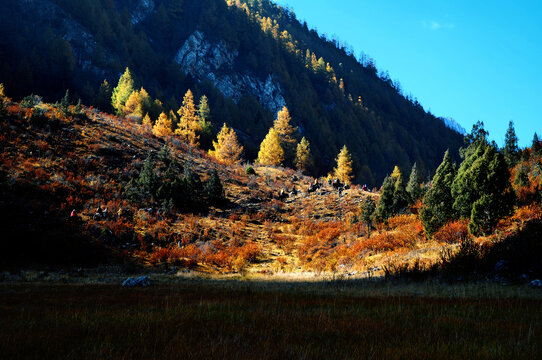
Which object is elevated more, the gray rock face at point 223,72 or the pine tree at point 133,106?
the gray rock face at point 223,72

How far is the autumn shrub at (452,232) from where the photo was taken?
55.0 ft

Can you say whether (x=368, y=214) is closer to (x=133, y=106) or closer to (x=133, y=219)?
(x=133, y=219)

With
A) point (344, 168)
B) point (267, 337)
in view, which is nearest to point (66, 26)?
point (344, 168)

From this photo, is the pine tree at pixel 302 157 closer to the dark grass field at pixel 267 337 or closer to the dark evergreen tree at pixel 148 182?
the dark evergreen tree at pixel 148 182

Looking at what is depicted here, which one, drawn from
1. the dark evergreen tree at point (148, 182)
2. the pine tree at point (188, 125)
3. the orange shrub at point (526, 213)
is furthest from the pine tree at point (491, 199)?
the pine tree at point (188, 125)

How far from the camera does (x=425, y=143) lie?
525 feet

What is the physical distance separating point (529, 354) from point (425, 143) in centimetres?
17869

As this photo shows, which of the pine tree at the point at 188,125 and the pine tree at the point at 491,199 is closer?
the pine tree at the point at 491,199

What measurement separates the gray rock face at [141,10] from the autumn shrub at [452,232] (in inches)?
5372

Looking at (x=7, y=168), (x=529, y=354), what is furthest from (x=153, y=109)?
(x=529, y=354)

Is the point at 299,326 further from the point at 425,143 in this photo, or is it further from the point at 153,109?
the point at 425,143

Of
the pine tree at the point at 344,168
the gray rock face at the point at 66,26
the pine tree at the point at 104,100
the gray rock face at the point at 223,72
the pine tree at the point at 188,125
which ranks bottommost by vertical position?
the pine tree at the point at 344,168

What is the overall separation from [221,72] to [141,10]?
42.6 meters

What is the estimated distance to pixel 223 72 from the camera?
120 m
